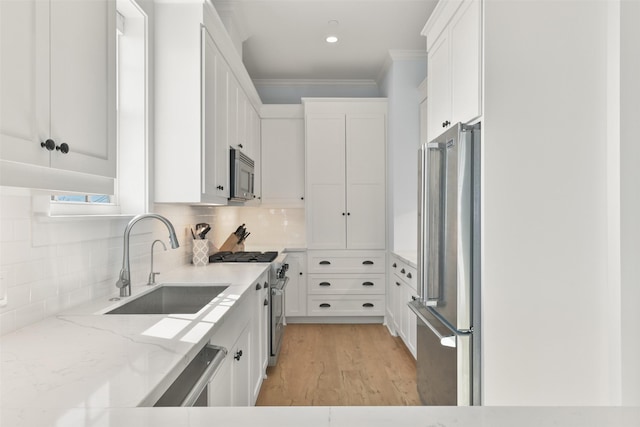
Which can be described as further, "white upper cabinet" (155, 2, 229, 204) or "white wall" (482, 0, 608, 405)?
"white upper cabinet" (155, 2, 229, 204)

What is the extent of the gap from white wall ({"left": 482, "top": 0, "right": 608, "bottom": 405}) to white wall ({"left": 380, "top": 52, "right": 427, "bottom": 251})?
7.78 ft

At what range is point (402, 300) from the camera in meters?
3.76

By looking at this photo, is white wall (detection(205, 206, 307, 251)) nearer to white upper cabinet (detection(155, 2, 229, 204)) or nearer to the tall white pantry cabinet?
the tall white pantry cabinet

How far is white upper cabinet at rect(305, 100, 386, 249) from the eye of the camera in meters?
4.63

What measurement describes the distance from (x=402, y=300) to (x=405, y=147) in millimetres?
1592

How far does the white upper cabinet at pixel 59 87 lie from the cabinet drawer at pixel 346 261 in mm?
3419

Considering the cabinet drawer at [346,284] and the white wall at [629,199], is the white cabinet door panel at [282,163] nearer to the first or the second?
the cabinet drawer at [346,284]

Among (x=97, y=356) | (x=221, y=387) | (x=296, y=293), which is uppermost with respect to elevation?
(x=97, y=356)

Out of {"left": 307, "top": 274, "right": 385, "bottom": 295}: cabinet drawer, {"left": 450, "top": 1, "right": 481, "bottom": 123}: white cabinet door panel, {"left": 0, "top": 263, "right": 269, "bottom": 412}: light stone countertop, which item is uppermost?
{"left": 450, "top": 1, "right": 481, "bottom": 123}: white cabinet door panel

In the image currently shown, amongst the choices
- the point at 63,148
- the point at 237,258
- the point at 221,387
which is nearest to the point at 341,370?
the point at 237,258

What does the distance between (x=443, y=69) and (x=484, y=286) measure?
1.32 m

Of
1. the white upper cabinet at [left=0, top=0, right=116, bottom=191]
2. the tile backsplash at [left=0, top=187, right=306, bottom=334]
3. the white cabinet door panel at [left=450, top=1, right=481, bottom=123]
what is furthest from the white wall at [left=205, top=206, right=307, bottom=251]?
the white upper cabinet at [left=0, top=0, right=116, bottom=191]

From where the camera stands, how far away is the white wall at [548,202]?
1.92 meters

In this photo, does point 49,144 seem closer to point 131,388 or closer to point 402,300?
point 131,388
